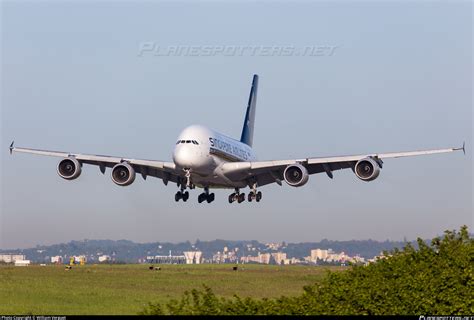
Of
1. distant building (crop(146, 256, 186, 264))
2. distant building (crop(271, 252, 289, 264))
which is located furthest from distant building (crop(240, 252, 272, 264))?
distant building (crop(146, 256, 186, 264))

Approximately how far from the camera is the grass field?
42.0m

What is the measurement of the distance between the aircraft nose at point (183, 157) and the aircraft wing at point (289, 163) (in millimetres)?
4719

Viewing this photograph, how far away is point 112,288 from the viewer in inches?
1959

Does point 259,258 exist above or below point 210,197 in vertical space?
below

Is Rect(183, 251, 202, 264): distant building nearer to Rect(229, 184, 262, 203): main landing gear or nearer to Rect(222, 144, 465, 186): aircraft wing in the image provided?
Rect(229, 184, 262, 203): main landing gear

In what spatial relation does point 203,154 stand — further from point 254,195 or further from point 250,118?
point 250,118

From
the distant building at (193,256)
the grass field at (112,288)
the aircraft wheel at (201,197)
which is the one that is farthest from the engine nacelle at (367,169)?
the distant building at (193,256)

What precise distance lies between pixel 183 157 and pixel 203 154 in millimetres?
1508

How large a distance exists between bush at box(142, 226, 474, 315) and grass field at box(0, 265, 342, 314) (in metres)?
8.99

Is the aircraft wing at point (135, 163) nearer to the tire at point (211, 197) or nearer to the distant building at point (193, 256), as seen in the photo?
the tire at point (211, 197)

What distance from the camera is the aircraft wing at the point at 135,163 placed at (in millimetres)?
66575

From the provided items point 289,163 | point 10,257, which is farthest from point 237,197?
point 10,257

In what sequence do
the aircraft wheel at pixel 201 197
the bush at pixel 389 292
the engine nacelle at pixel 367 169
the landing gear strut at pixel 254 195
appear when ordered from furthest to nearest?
the aircraft wheel at pixel 201 197 < the landing gear strut at pixel 254 195 < the engine nacelle at pixel 367 169 < the bush at pixel 389 292

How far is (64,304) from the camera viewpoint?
42.7 metres
